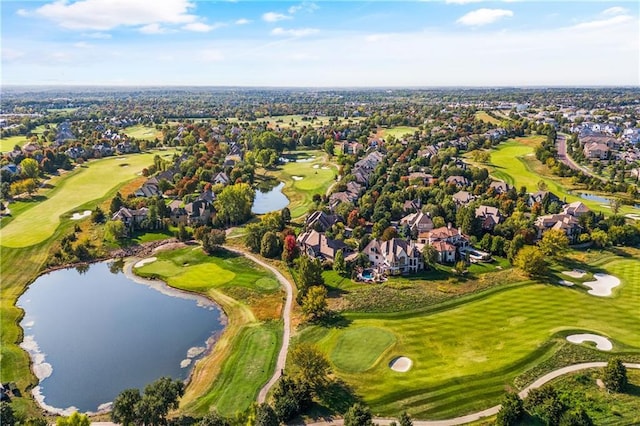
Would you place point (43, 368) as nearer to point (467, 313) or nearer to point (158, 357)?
point (158, 357)

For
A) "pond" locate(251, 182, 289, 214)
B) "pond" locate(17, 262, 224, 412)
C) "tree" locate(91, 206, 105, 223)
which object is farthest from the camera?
"pond" locate(251, 182, 289, 214)

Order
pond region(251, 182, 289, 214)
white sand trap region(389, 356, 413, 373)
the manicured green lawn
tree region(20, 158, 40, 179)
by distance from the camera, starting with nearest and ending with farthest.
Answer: white sand trap region(389, 356, 413, 373), pond region(251, 182, 289, 214), tree region(20, 158, 40, 179), the manicured green lawn

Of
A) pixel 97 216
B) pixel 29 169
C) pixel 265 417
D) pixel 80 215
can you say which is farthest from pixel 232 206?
pixel 29 169

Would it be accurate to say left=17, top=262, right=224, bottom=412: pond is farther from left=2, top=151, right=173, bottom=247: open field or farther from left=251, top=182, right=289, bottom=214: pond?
left=251, top=182, right=289, bottom=214: pond

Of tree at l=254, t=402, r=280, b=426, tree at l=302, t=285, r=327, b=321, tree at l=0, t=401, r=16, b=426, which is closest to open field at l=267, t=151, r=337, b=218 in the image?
tree at l=302, t=285, r=327, b=321

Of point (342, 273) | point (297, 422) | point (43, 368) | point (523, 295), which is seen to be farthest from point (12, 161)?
point (523, 295)

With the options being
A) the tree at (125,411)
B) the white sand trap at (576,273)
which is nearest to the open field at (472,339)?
the white sand trap at (576,273)

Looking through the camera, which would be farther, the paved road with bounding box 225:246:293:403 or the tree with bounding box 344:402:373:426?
the paved road with bounding box 225:246:293:403

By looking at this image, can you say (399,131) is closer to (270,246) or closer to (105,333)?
(270,246)
